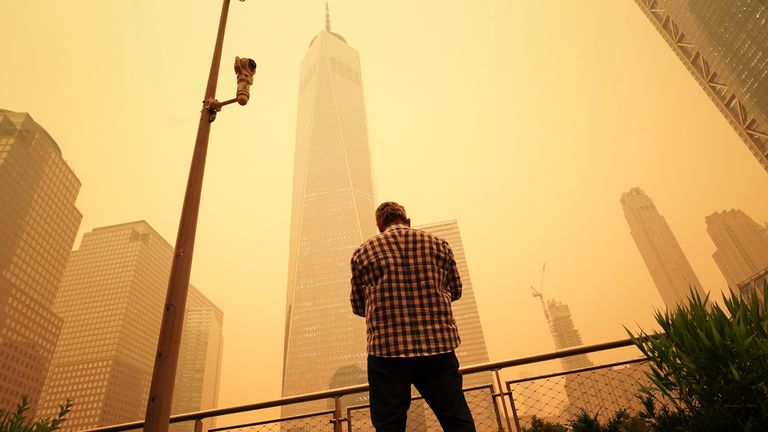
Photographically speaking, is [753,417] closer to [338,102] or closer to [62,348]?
[338,102]

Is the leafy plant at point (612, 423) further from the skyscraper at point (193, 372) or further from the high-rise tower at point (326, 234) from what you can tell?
the skyscraper at point (193, 372)

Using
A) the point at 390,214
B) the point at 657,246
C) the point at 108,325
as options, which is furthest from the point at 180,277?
the point at 657,246

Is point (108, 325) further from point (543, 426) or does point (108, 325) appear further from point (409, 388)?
point (409, 388)

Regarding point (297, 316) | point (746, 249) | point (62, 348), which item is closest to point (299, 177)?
point (297, 316)

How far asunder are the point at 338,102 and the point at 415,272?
148321mm

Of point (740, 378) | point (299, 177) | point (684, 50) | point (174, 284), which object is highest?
point (299, 177)

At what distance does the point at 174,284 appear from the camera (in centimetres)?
249

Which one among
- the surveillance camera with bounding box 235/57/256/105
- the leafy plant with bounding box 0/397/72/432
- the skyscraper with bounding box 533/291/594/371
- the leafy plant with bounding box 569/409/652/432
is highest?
the skyscraper with bounding box 533/291/594/371

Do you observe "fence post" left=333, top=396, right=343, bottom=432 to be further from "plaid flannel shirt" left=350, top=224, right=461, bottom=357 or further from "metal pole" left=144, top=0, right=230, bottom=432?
"plaid flannel shirt" left=350, top=224, right=461, bottom=357

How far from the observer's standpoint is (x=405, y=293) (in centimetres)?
211

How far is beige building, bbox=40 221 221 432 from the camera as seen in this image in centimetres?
11625

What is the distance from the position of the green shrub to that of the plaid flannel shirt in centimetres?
145

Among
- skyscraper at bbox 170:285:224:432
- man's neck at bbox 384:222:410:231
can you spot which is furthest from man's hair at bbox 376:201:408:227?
skyscraper at bbox 170:285:224:432

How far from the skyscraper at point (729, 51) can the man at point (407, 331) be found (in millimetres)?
49406
